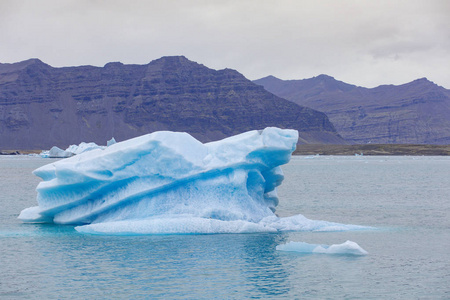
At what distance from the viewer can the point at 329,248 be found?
17.4m

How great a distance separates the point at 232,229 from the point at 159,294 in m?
7.62

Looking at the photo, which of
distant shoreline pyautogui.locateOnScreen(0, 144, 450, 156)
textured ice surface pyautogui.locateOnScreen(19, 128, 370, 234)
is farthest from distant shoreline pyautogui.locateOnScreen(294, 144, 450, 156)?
textured ice surface pyautogui.locateOnScreen(19, 128, 370, 234)

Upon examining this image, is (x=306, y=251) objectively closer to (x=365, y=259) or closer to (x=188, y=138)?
(x=365, y=259)

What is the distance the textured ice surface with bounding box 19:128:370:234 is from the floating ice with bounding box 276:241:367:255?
317 centimetres

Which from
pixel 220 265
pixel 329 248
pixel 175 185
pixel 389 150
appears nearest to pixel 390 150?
pixel 389 150

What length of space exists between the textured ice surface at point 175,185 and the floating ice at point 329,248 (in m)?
3.17

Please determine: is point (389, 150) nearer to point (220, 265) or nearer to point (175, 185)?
point (175, 185)

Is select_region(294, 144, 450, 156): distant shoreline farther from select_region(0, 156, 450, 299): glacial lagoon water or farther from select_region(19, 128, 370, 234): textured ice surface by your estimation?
select_region(19, 128, 370, 234): textured ice surface

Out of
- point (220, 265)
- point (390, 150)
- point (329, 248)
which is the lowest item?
point (220, 265)

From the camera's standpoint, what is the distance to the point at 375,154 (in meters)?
174

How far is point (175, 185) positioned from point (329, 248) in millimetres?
6860

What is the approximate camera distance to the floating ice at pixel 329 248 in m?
17.2

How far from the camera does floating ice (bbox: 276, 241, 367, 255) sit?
1716cm

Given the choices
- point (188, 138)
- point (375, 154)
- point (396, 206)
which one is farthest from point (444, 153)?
point (188, 138)
